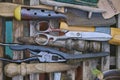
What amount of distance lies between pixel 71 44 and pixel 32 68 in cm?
20

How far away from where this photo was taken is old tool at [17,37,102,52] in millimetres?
1626

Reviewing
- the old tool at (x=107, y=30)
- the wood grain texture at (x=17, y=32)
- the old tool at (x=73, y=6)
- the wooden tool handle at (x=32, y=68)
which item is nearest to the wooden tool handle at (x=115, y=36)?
the old tool at (x=107, y=30)

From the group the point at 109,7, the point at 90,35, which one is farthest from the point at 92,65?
the point at 109,7

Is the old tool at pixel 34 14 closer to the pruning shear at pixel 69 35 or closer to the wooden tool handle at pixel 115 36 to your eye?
the pruning shear at pixel 69 35

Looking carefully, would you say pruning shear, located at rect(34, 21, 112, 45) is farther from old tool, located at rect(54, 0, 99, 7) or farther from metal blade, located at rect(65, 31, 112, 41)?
old tool, located at rect(54, 0, 99, 7)

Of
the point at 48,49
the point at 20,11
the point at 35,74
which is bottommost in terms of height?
the point at 35,74

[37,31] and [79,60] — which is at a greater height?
[37,31]

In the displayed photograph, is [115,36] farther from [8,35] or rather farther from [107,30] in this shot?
[8,35]

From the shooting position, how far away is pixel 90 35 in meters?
1.65

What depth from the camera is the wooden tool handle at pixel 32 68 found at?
161 centimetres

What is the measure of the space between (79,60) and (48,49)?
15 centimetres

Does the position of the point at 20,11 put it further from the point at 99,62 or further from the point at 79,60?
the point at 99,62

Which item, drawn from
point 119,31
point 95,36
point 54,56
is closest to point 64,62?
point 54,56

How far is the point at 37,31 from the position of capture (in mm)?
1672
